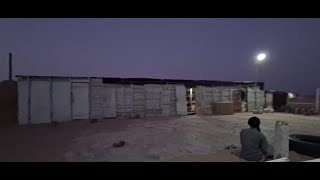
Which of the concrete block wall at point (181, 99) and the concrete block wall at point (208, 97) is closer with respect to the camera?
the concrete block wall at point (181, 99)

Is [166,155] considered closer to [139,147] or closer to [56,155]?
[139,147]

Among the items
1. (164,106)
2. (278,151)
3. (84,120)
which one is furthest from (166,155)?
(164,106)

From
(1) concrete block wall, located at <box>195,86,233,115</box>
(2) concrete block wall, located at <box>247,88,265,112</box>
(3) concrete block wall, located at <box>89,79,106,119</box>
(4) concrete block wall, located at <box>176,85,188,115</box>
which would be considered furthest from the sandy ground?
(2) concrete block wall, located at <box>247,88,265,112</box>

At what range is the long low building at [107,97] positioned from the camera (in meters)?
16.4

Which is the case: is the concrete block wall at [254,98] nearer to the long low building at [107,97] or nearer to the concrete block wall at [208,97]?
the long low building at [107,97]

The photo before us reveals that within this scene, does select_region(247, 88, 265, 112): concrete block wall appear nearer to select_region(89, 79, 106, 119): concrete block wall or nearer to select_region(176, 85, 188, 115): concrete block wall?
select_region(176, 85, 188, 115): concrete block wall

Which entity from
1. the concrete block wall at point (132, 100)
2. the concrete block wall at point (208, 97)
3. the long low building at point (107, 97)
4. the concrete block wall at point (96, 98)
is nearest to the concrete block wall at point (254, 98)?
the long low building at point (107, 97)

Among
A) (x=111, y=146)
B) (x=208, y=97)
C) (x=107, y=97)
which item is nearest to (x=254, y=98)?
(x=208, y=97)

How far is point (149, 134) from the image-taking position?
41.3 ft

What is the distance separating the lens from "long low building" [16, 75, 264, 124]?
53.7ft

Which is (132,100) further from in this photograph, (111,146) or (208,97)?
(111,146)
